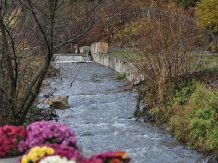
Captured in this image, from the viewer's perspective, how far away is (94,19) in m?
7.07

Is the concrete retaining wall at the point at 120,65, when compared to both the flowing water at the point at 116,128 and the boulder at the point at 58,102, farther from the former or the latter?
the boulder at the point at 58,102

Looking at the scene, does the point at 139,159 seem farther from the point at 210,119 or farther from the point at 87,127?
the point at 87,127

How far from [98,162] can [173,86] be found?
923cm

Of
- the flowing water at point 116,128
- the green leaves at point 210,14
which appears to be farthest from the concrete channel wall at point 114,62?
the green leaves at point 210,14

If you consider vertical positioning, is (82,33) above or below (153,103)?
above

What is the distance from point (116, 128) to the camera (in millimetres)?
11508

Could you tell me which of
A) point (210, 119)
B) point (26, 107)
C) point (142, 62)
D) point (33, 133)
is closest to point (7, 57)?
point (26, 107)

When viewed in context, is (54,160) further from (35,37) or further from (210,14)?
(210,14)

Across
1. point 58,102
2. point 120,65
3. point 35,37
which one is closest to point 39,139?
point 35,37

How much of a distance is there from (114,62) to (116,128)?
41.7 feet

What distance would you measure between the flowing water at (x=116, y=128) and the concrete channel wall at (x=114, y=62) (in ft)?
2.13

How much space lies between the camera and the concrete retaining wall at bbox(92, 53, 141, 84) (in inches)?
640

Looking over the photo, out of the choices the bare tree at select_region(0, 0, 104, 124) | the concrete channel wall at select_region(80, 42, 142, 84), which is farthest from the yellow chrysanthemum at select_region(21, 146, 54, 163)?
the concrete channel wall at select_region(80, 42, 142, 84)

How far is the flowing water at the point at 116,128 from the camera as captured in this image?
9.34 metres
